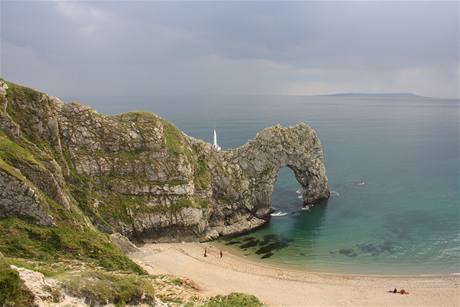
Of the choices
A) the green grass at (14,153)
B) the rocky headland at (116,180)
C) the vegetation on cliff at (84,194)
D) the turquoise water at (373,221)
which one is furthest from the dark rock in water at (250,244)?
the green grass at (14,153)

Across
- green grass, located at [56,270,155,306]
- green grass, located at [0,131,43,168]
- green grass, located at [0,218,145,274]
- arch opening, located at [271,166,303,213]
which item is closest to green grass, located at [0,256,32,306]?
green grass, located at [56,270,155,306]

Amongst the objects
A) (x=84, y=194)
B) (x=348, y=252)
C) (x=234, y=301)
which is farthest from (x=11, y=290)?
(x=348, y=252)

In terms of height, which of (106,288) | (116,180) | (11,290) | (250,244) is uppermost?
(11,290)

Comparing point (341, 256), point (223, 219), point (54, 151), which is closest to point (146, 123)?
point (54, 151)

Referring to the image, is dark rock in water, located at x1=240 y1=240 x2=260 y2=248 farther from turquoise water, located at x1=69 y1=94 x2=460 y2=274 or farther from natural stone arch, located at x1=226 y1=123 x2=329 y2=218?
natural stone arch, located at x1=226 y1=123 x2=329 y2=218

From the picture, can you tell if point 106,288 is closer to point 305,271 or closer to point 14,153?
point 14,153

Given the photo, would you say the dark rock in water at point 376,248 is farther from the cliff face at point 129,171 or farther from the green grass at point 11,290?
the green grass at point 11,290

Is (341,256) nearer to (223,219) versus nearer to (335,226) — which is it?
(335,226)
